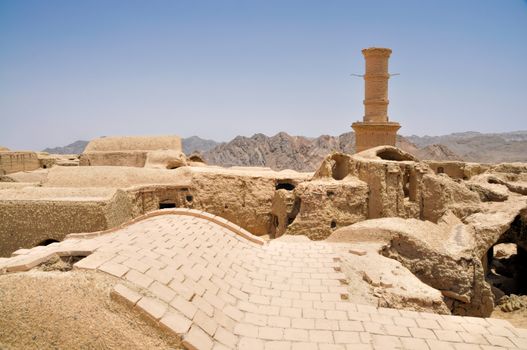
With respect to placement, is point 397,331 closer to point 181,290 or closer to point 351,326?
point 351,326

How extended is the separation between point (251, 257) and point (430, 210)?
325 inches

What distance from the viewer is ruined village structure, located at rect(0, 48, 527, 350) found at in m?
4.35

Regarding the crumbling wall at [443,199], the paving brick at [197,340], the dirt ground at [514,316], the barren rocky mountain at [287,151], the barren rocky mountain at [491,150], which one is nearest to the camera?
the paving brick at [197,340]

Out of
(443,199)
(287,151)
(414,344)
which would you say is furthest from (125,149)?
(287,151)

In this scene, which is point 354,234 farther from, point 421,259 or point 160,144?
point 160,144

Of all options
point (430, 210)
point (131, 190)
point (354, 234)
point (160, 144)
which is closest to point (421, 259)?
point (354, 234)

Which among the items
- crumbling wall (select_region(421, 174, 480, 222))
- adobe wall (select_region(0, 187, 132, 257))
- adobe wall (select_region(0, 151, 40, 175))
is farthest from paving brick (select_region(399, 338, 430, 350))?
adobe wall (select_region(0, 151, 40, 175))

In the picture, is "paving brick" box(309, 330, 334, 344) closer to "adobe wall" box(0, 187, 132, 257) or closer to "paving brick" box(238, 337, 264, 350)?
"paving brick" box(238, 337, 264, 350)

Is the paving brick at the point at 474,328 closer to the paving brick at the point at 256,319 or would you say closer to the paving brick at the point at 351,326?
the paving brick at the point at 351,326

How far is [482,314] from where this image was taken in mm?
8633

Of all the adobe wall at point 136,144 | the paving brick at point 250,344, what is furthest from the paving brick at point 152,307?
the adobe wall at point 136,144

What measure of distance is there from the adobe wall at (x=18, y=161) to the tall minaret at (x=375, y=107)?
2002cm

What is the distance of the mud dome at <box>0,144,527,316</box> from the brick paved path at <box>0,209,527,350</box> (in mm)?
1294

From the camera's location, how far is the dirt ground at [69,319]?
349cm
